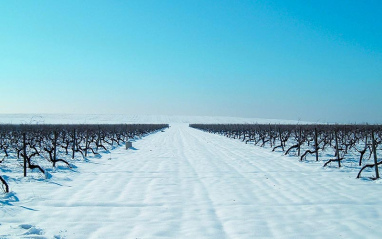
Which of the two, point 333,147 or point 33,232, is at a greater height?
point 333,147

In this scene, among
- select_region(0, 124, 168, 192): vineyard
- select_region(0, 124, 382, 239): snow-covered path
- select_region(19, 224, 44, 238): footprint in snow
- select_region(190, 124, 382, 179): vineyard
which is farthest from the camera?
select_region(190, 124, 382, 179): vineyard

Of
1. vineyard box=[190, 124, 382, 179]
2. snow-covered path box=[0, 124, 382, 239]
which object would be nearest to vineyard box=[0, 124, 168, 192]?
snow-covered path box=[0, 124, 382, 239]

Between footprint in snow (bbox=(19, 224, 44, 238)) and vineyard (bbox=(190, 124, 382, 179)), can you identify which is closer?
footprint in snow (bbox=(19, 224, 44, 238))

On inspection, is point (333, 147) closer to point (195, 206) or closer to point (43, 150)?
point (195, 206)

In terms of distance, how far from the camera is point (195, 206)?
5.02 meters

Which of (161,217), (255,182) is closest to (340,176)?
(255,182)

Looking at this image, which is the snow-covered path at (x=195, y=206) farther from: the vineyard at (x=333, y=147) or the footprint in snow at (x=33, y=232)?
the vineyard at (x=333, y=147)

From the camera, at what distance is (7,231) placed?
147 inches

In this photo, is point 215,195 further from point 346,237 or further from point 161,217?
point 346,237

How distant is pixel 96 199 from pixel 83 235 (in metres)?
1.80

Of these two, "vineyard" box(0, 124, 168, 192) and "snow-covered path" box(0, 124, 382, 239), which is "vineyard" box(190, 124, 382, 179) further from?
"vineyard" box(0, 124, 168, 192)

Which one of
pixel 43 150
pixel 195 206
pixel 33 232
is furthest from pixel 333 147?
pixel 43 150

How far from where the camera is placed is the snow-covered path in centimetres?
386

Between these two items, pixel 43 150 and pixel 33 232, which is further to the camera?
pixel 43 150
